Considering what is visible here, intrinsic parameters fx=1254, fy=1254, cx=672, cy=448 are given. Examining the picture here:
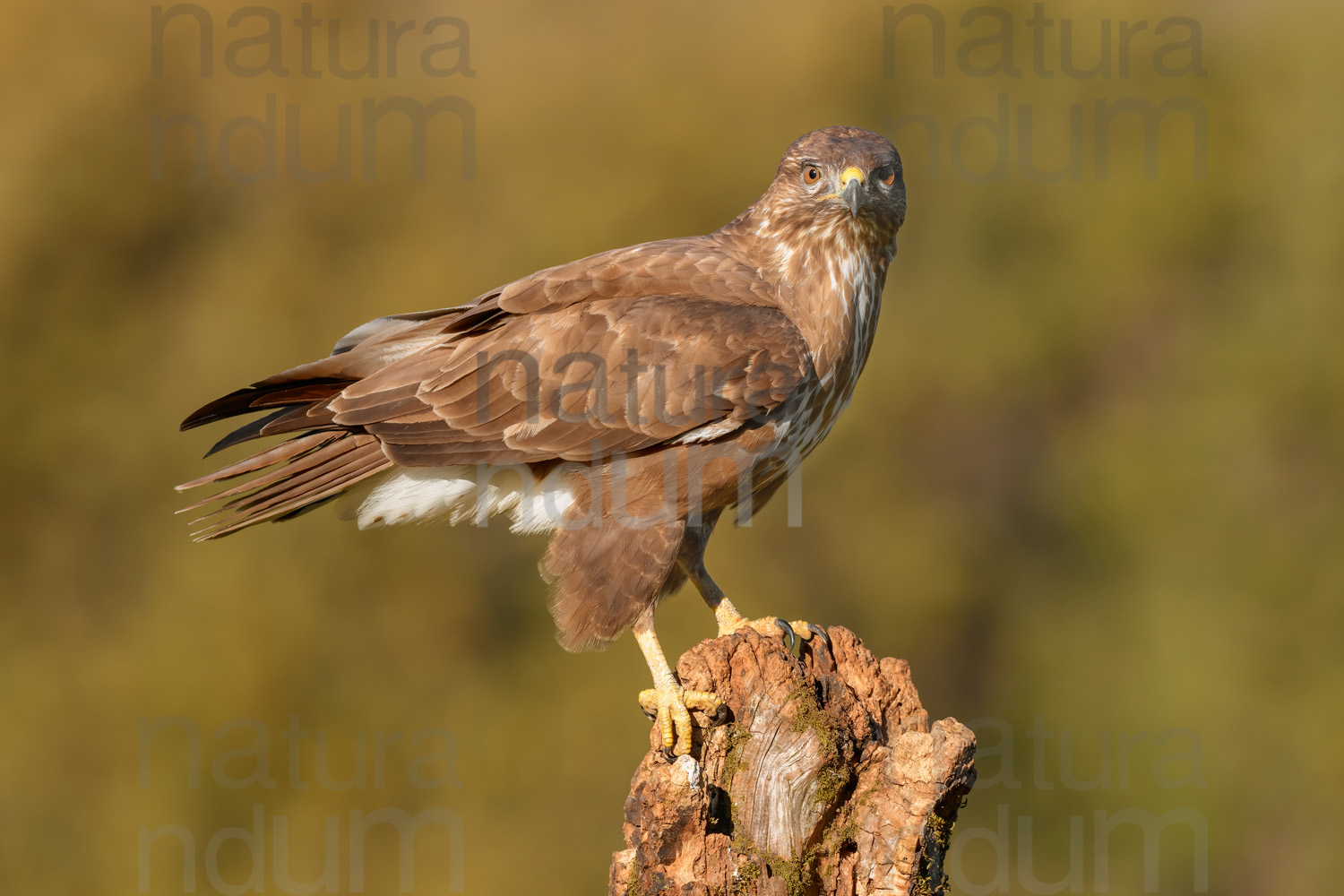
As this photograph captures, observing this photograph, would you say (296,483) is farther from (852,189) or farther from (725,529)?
(725,529)

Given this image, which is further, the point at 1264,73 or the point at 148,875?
the point at 1264,73

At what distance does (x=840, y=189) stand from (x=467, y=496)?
2056mm

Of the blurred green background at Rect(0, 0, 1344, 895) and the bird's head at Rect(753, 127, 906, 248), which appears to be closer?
the bird's head at Rect(753, 127, 906, 248)

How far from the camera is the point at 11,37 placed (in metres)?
11.7

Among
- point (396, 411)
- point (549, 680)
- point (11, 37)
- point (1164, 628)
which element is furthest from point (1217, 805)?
point (11, 37)

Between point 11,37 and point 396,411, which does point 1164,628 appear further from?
point 11,37

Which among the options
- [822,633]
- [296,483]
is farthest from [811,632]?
[296,483]

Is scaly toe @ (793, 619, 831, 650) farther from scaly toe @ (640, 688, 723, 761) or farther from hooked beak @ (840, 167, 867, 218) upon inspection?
hooked beak @ (840, 167, 867, 218)

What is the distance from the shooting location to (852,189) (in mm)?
4977

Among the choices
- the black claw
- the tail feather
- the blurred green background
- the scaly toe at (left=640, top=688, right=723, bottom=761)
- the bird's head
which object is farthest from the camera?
the blurred green background

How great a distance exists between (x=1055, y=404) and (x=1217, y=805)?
4897 mm

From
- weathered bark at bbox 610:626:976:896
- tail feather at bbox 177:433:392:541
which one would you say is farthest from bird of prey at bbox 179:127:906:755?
weathered bark at bbox 610:626:976:896

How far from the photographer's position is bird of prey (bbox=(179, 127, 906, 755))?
191 inches

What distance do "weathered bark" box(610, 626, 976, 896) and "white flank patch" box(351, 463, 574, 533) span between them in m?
1.15
